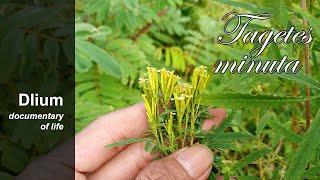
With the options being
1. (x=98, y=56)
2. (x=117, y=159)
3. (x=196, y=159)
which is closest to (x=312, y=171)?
(x=196, y=159)

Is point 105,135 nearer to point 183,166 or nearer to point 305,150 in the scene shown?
point 183,166

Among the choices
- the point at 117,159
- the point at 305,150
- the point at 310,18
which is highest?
the point at 310,18

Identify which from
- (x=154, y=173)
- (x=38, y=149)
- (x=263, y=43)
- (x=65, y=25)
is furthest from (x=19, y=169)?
(x=263, y=43)

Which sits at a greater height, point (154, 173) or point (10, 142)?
point (154, 173)

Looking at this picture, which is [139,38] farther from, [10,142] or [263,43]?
[263,43]

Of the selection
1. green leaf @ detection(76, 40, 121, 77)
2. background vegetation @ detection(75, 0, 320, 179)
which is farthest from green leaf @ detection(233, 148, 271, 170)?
green leaf @ detection(76, 40, 121, 77)
